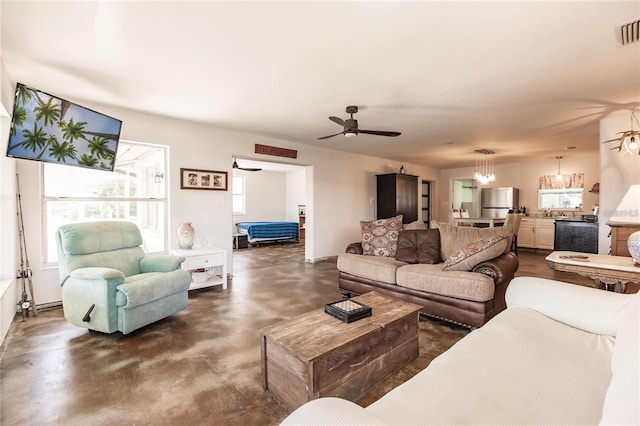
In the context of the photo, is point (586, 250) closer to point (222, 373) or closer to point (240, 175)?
point (222, 373)

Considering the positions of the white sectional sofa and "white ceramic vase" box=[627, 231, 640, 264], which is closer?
the white sectional sofa

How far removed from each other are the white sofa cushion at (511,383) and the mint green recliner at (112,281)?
7.81ft

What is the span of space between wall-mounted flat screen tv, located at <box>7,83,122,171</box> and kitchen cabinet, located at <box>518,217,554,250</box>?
8.54m

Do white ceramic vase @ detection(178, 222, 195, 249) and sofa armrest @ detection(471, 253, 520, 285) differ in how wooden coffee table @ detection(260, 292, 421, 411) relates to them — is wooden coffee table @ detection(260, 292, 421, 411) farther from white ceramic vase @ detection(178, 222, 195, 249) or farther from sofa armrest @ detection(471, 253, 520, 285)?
white ceramic vase @ detection(178, 222, 195, 249)

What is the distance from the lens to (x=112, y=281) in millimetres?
2479

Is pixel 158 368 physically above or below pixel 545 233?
below

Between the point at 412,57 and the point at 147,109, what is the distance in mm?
3210

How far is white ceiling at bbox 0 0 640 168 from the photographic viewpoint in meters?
1.86

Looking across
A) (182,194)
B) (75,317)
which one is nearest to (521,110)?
(182,194)

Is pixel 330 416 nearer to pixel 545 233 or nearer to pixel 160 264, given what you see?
pixel 160 264

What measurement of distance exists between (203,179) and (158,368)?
2914 millimetres

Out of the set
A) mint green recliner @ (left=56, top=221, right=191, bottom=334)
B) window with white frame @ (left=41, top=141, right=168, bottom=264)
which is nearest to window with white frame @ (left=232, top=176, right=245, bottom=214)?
window with white frame @ (left=41, top=141, right=168, bottom=264)

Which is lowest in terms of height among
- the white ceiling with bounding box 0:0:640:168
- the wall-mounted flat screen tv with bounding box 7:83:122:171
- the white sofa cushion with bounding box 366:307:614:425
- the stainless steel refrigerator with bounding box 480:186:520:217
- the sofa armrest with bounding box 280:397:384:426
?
the white sofa cushion with bounding box 366:307:614:425

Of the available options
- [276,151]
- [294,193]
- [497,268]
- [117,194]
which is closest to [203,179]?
[117,194]
